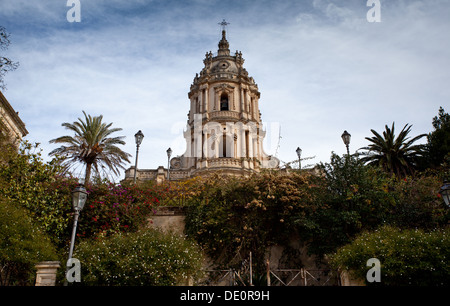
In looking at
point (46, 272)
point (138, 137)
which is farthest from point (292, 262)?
point (138, 137)

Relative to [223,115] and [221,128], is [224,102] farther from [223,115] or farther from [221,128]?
[221,128]

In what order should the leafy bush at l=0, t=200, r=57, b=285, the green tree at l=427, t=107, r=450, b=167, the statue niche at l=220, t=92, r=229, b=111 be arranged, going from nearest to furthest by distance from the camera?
the leafy bush at l=0, t=200, r=57, b=285
the green tree at l=427, t=107, r=450, b=167
the statue niche at l=220, t=92, r=229, b=111

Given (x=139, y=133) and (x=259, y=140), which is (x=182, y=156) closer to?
(x=259, y=140)

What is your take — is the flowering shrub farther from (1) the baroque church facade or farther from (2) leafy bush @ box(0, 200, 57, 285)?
(1) the baroque church facade

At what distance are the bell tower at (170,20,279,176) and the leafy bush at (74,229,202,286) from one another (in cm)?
1776

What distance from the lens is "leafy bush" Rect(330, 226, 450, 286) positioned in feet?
35.3

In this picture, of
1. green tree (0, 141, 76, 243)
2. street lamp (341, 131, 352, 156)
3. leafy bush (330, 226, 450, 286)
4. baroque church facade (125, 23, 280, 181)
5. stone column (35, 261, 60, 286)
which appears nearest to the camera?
leafy bush (330, 226, 450, 286)

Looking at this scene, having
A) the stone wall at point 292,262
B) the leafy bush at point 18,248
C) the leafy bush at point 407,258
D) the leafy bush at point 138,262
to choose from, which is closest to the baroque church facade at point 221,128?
the stone wall at point 292,262

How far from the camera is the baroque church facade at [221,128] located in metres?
32.1

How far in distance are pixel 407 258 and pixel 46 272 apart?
11.3 m

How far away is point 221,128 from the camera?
34281 millimetres

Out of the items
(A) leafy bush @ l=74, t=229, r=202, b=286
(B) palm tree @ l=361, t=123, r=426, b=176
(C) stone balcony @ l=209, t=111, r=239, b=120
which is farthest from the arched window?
(A) leafy bush @ l=74, t=229, r=202, b=286

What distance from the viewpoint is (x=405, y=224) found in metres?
15.3
